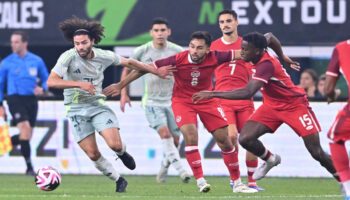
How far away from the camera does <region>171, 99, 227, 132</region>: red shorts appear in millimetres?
12367

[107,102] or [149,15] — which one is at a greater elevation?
[149,15]

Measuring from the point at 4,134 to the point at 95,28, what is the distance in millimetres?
6052

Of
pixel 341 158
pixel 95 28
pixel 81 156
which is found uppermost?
pixel 95 28

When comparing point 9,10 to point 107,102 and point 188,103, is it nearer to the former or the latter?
point 107,102

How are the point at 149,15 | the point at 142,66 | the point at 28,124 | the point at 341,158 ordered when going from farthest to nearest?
the point at 149,15, the point at 28,124, the point at 142,66, the point at 341,158

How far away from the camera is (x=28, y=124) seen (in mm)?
17188

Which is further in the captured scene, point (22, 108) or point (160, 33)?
point (22, 108)

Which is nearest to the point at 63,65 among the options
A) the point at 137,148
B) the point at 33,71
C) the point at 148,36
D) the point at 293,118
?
the point at 293,118

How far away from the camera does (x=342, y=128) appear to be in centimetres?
934

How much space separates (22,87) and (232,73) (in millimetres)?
5234

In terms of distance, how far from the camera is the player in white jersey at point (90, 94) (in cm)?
1217

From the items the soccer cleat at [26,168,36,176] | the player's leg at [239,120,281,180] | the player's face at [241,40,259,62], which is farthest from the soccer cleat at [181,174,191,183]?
the player's face at [241,40,259,62]

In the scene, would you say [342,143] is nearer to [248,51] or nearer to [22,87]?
[248,51]

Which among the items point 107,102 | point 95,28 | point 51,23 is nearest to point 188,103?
point 95,28
